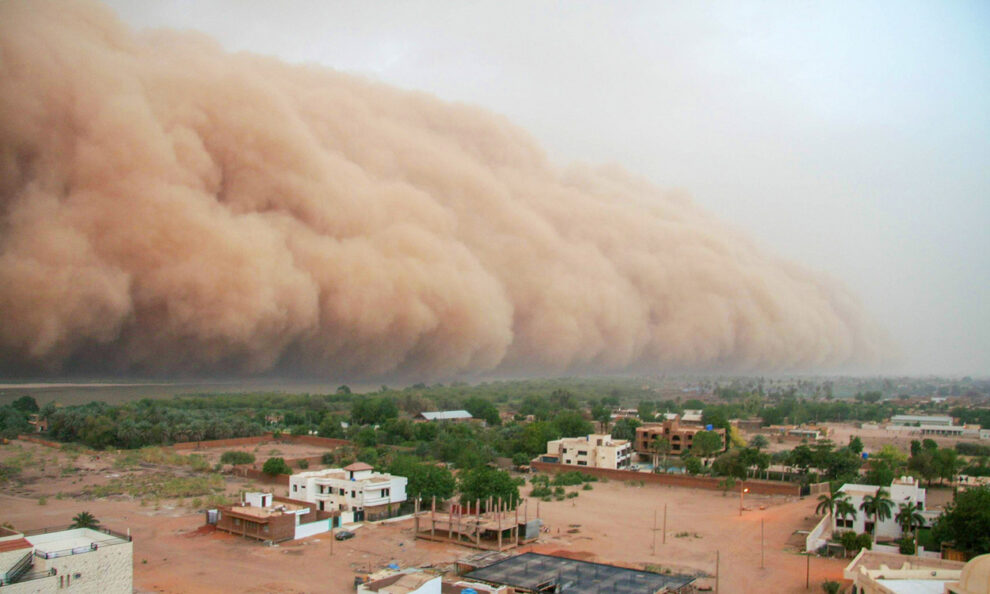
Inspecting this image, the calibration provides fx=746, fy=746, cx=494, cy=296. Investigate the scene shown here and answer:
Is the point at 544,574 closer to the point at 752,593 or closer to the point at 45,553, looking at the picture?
the point at 752,593

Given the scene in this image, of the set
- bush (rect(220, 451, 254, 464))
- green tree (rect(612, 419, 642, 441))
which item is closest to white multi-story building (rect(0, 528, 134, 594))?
bush (rect(220, 451, 254, 464))

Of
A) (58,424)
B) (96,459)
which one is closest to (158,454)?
(96,459)

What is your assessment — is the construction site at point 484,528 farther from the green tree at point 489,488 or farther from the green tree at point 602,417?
the green tree at point 602,417

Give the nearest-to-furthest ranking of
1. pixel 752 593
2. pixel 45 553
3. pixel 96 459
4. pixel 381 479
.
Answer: pixel 45 553 < pixel 752 593 < pixel 381 479 < pixel 96 459

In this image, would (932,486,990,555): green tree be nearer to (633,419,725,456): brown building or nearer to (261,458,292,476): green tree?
(633,419,725,456): brown building

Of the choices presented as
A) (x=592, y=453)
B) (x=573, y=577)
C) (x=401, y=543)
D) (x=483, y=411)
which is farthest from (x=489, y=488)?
(x=483, y=411)

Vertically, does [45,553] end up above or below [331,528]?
above

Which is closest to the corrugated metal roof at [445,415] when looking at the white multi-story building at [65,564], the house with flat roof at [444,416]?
the house with flat roof at [444,416]

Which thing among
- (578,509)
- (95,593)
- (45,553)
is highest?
(45,553)
